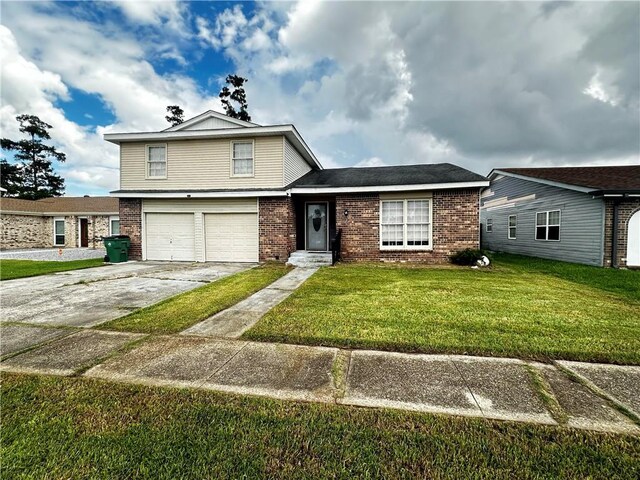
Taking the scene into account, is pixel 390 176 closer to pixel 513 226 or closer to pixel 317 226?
pixel 317 226

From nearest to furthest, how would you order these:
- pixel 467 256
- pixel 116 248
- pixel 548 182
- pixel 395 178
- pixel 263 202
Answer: pixel 467 256
pixel 263 202
pixel 116 248
pixel 395 178
pixel 548 182

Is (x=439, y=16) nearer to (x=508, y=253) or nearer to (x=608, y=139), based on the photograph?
(x=508, y=253)

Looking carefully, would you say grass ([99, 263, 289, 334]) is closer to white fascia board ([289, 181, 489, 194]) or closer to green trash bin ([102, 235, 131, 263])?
white fascia board ([289, 181, 489, 194])

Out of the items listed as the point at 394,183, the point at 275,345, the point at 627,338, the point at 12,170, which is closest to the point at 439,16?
the point at 394,183

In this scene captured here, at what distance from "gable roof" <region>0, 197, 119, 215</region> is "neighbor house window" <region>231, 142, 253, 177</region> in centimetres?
1465

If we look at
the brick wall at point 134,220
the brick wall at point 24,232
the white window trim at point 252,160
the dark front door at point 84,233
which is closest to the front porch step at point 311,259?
the white window trim at point 252,160

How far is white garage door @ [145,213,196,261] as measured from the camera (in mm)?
11961

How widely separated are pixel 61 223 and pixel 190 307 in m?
24.2

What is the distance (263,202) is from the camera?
37.0 ft

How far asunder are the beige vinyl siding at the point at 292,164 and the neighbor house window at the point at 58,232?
67.4ft

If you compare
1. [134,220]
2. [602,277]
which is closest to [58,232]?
[134,220]

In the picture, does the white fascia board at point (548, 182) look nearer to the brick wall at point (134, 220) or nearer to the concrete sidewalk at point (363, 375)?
the concrete sidewalk at point (363, 375)

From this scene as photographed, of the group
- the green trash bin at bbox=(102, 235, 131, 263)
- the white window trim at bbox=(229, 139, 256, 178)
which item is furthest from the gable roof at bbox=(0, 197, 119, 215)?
the white window trim at bbox=(229, 139, 256, 178)

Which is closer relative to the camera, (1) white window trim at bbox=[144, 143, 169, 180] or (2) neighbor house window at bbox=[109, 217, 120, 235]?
(1) white window trim at bbox=[144, 143, 169, 180]
